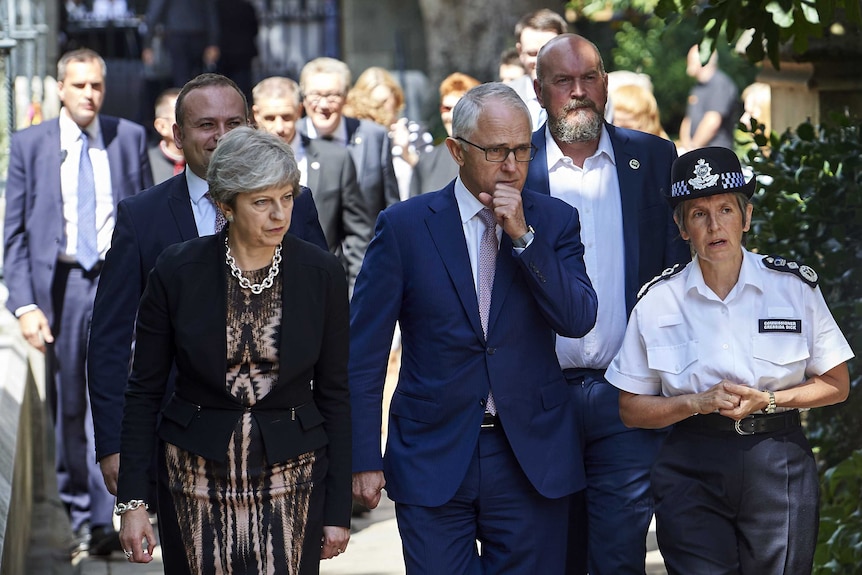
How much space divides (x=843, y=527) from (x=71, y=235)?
4.16 metres

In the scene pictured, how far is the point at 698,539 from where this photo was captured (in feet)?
16.0

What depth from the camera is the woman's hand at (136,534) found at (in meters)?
4.70

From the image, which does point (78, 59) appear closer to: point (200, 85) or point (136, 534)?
point (200, 85)

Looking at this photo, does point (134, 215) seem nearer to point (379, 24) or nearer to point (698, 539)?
point (698, 539)

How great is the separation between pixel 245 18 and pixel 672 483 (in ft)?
45.3

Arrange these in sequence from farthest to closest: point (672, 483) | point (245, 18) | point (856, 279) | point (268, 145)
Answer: point (245, 18) < point (856, 279) < point (672, 483) < point (268, 145)

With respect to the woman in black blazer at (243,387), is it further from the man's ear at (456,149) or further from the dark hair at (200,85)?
the dark hair at (200,85)

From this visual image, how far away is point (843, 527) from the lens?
6188mm

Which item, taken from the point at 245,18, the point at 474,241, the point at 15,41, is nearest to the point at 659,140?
the point at 474,241

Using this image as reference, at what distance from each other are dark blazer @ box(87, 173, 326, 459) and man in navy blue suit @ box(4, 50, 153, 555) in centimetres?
282

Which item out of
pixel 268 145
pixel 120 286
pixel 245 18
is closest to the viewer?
pixel 268 145

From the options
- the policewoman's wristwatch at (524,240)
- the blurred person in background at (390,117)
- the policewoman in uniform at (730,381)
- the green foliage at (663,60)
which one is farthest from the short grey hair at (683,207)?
the green foliage at (663,60)

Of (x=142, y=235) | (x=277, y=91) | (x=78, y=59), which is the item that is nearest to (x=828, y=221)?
(x=277, y=91)

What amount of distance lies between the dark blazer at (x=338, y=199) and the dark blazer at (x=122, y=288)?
120 inches
